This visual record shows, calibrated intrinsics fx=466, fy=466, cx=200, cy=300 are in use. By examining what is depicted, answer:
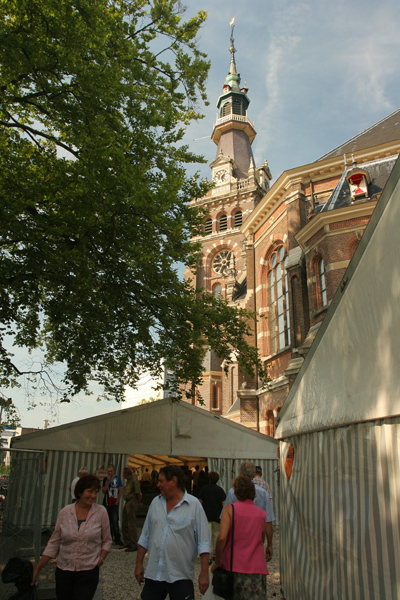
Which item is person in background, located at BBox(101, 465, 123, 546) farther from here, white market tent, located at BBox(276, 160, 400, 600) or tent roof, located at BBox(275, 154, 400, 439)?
tent roof, located at BBox(275, 154, 400, 439)

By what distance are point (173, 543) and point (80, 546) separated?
2.55 ft

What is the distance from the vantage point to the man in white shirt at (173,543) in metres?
3.24

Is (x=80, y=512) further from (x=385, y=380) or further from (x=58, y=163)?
(x=58, y=163)

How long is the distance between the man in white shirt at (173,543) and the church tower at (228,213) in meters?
29.3

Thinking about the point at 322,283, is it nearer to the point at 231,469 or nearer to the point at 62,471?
the point at 231,469

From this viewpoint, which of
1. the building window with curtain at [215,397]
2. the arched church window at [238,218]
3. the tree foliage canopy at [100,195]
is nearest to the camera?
the tree foliage canopy at [100,195]

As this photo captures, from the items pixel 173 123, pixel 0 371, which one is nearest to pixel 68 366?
pixel 0 371

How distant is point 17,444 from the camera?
35.4 feet

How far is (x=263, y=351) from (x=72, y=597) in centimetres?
1811

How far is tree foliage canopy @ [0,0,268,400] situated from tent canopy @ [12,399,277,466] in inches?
35.6

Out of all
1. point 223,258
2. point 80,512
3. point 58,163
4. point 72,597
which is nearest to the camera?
point 72,597

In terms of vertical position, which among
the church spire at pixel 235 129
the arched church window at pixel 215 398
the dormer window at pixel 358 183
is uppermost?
the church spire at pixel 235 129

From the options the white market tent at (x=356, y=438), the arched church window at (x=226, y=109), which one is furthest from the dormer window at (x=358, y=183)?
the arched church window at (x=226, y=109)

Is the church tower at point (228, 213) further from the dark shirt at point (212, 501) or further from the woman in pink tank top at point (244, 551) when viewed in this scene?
the woman in pink tank top at point (244, 551)
